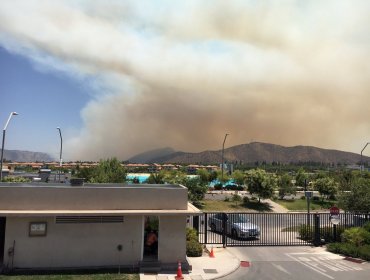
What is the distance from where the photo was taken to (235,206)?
4547 cm

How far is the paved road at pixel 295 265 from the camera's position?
677 inches

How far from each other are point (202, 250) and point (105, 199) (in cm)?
648

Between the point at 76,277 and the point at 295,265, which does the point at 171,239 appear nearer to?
the point at 76,277

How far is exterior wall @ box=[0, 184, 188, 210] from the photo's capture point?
16.3m

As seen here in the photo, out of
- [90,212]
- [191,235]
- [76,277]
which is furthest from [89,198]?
[191,235]

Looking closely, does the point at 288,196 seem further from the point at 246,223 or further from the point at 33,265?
the point at 33,265

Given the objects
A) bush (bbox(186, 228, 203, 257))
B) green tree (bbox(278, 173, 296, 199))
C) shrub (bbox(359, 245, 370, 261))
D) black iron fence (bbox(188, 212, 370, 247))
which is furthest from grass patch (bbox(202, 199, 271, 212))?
shrub (bbox(359, 245, 370, 261))

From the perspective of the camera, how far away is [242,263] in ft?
62.7

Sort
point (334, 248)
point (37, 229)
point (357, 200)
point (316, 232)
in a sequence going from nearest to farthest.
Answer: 1. point (37, 229)
2. point (334, 248)
3. point (316, 232)
4. point (357, 200)

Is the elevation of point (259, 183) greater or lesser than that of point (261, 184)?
greater

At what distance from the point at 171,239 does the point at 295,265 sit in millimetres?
6427

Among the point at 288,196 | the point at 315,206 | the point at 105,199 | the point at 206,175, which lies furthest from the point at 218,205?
the point at 206,175

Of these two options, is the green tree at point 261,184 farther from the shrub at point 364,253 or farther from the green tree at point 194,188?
the shrub at point 364,253

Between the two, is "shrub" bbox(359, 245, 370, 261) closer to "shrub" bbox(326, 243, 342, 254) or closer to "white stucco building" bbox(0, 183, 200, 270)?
"shrub" bbox(326, 243, 342, 254)
